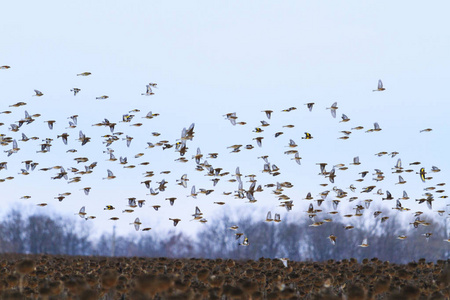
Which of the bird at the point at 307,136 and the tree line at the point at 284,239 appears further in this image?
the tree line at the point at 284,239

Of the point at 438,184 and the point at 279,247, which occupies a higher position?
the point at 438,184

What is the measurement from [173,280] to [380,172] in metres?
22.4

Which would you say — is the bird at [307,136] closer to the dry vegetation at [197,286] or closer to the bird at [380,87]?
the bird at [380,87]

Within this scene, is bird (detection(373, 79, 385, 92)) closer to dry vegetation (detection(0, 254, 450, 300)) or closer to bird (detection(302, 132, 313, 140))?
bird (detection(302, 132, 313, 140))

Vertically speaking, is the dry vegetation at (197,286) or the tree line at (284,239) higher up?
the dry vegetation at (197,286)

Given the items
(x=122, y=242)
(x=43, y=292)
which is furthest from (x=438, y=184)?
(x=122, y=242)

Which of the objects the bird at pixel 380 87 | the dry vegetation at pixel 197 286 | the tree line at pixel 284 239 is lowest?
the tree line at pixel 284 239

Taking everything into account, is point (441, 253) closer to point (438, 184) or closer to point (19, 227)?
point (19, 227)

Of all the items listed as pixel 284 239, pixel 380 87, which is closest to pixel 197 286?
pixel 380 87

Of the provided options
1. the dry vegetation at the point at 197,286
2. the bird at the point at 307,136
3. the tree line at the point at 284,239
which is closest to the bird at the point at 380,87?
the bird at the point at 307,136

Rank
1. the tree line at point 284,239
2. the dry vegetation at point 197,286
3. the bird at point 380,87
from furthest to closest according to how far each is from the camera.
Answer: the tree line at point 284,239
the bird at point 380,87
the dry vegetation at point 197,286

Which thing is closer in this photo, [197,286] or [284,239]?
[197,286]

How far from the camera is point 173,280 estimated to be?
692 cm

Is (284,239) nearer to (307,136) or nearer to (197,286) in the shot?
(307,136)
